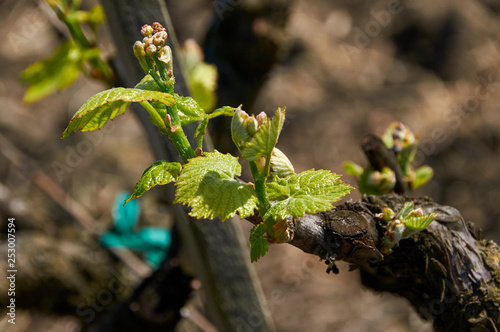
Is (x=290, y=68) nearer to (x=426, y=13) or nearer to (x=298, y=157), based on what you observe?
(x=298, y=157)

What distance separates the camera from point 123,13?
1.10 meters

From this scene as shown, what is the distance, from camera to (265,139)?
60cm

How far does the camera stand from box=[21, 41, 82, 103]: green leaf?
1.46 m

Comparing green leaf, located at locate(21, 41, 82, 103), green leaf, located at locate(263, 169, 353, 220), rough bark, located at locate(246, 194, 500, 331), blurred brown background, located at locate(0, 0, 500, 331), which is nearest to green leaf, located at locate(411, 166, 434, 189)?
rough bark, located at locate(246, 194, 500, 331)

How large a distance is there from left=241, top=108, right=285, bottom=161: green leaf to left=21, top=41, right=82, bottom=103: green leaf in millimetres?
1061

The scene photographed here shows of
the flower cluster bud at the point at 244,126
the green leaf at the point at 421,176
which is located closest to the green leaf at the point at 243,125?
the flower cluster bud at the point at 244,126

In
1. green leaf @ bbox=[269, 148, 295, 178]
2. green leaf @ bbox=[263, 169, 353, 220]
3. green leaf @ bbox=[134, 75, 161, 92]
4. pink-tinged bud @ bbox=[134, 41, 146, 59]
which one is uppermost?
pink-tinged bud @ bbox=[134, 41, 146, 59]

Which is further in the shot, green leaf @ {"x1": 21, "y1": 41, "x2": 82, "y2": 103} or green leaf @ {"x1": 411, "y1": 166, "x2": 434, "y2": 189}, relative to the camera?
green leaf @ {"x1": 21, "y1": 41, "x2": 82, "y2": 103}

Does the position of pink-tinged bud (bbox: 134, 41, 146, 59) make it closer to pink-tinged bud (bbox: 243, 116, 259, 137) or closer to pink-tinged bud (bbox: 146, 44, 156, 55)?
pink-tinged bud (bbox: 146, 44, 156, 55)

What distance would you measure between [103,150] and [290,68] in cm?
149

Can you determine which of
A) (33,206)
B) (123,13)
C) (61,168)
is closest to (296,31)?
Answer: (61,168)

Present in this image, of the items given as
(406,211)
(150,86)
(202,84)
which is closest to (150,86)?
(150,86)

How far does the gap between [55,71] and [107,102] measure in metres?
1.05

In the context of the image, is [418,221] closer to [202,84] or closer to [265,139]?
[265,139]
